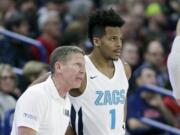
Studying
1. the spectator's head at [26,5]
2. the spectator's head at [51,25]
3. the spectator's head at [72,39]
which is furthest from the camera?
the spectator's head at [26,5]

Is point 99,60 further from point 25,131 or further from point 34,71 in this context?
point 34,71

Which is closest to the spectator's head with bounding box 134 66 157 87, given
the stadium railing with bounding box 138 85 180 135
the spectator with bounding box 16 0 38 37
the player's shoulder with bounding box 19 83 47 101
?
the stadium railing with bounding box 138 85 180 135

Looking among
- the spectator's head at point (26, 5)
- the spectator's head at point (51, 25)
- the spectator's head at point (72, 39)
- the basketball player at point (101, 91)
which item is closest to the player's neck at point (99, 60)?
the basketball player at point (101, 91)

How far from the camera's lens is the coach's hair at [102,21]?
26.8 feet

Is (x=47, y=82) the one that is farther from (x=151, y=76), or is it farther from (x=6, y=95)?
(x=151, y=76)

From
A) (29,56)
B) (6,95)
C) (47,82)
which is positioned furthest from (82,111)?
(29,56)

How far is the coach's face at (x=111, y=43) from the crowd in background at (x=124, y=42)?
269 centimetres

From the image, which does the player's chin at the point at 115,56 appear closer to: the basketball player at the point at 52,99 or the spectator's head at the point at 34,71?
the basketball player at the point at 52,99

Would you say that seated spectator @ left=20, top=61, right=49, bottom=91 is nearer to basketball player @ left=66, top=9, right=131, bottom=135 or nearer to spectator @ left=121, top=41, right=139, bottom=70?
spectator @ left=121, top=41, right=139, bottom=70

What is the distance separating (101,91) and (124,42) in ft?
20.2

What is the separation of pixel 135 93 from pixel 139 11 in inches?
174

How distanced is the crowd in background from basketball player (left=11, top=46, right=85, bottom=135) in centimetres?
345

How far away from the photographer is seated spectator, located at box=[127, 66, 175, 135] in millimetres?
11695

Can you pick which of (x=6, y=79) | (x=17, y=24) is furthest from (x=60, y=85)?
(x=17, y=24)
